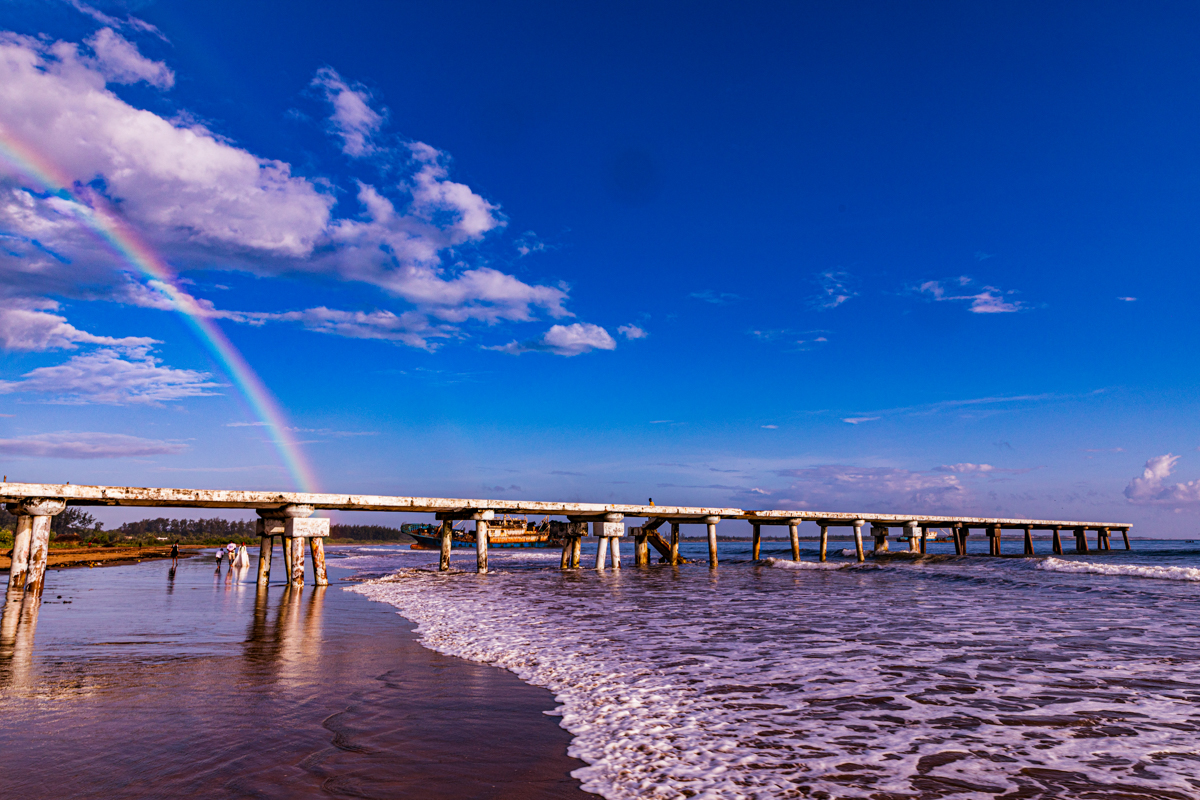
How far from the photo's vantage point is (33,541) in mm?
15852

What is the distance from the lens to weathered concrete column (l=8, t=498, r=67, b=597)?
1526 cm

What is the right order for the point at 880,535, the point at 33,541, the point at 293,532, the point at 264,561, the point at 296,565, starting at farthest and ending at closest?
the point at 880,535 → the point at 264,561 → the point at 296,565 → the point at 293,532 → the point at 33,541

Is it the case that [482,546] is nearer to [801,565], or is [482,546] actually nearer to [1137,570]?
[801,565]

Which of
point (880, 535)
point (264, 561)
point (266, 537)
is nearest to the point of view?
Result: point (264, 561)

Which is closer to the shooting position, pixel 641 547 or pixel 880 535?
pixel 641 547

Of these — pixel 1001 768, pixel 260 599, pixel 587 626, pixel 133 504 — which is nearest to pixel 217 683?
pixel 587 626

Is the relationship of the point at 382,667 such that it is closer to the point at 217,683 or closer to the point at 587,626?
the point at 217,683

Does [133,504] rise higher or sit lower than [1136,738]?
higher

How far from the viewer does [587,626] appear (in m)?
12.2

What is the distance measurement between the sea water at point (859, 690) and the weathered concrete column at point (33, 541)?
9.10 metres

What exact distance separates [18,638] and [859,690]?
12534 mm

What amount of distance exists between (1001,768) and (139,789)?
20.2ft

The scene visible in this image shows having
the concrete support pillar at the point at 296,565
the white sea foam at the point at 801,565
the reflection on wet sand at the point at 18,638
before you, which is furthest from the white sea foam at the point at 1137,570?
the reflection on wet sand at the point at 18,638

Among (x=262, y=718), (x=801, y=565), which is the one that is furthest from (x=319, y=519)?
(x=801, y=565)
